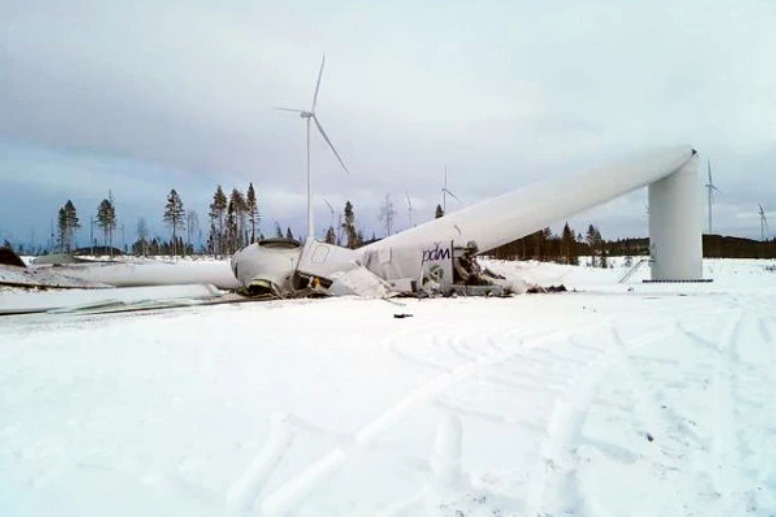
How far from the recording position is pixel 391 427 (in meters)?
3.02

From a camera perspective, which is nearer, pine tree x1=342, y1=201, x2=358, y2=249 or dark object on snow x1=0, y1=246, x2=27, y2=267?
dark object on snow x1=0, y1=246, x2=27, y2=267

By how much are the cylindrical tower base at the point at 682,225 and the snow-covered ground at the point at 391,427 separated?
14.6m

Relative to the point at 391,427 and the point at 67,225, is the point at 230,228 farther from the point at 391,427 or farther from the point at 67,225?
the point at 391,427

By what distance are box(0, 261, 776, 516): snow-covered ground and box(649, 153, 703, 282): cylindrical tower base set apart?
14.6 metres

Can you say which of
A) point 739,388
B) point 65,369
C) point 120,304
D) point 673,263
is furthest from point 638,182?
point 65,369

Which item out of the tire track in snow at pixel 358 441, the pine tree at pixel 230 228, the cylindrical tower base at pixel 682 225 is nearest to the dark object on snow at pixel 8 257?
the tire track in snow at pixel 358 441

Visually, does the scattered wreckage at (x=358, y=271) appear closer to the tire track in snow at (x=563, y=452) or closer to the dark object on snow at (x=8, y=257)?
the dark object on snow at (x=8, y=257)

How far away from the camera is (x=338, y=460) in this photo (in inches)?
99.7

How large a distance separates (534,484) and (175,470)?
1.76 meters

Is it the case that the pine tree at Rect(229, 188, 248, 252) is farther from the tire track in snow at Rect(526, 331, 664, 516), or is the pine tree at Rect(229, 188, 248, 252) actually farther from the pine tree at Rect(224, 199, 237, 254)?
the tire track in snow at Rect(526, 331, 664, 516)

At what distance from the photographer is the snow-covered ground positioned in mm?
2137

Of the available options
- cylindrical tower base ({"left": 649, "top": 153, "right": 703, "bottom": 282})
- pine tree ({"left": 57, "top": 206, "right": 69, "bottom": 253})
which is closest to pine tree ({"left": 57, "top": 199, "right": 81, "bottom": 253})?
pine tree ({"left": 57, "top": 206, "right": 69, "bottom": 253})

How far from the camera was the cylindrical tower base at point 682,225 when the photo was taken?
18.6 m

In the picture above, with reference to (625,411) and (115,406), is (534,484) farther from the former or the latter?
(115,406)
